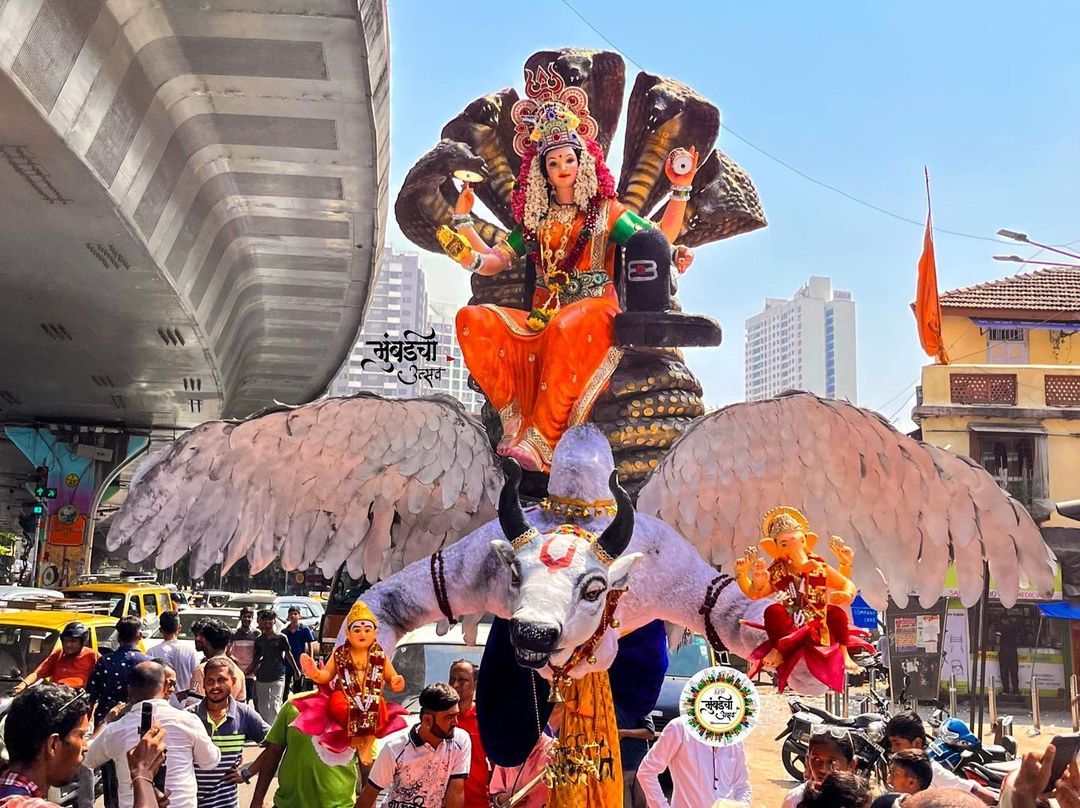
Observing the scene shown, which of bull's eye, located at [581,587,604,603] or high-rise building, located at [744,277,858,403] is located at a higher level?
high-rise building, located at [744,277,858,403]

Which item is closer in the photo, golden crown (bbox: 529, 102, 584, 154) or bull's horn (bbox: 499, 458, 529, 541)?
bull's horn (bbox: 499, 458, 529, 541)

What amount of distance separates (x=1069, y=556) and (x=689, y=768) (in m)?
15.0


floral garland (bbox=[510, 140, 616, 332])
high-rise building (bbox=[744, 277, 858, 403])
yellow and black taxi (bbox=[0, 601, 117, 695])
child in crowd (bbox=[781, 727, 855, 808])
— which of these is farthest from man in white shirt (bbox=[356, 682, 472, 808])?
high-rise building (bbox=[744, 277, 858, 403])

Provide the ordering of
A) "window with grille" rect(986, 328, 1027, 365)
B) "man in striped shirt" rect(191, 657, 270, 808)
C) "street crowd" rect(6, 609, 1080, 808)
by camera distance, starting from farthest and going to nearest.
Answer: "window with grille" rect(986, 328, 1027, 365) < "man in striped shirt" rect(191, 657, 270, 808) < "street crowd" rect(6, 609, 1080, 808)

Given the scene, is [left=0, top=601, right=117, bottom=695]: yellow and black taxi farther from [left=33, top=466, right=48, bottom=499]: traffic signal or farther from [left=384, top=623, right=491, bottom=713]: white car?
[left=33, top=466, right=48, bottom=499]: traffic signal

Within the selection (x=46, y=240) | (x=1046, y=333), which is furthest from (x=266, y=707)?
(x=1046, y=333)

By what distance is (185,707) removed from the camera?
539 cm

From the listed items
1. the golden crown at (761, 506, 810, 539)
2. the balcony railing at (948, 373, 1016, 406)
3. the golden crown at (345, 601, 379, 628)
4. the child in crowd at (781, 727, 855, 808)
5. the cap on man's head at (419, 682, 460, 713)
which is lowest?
the child in crowd at (781, 727, 855, 808)

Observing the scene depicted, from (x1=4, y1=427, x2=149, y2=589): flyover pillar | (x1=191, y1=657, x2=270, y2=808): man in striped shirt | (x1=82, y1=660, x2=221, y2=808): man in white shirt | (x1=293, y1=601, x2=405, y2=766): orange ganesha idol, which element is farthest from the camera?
(x1=4, y1=427, x2=149, y2=589): flyover pillar

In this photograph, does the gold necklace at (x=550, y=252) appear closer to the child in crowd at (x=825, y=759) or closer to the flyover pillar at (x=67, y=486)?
the child in crowd at (x=825, y=759)

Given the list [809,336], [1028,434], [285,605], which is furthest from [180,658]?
[809,336]

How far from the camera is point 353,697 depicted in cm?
396

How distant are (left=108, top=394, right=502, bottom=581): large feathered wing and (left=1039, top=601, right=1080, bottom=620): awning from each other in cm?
1543

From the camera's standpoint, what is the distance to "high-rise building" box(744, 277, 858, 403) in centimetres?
5272
